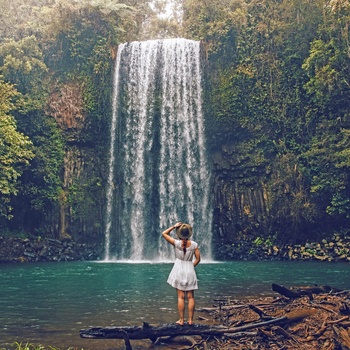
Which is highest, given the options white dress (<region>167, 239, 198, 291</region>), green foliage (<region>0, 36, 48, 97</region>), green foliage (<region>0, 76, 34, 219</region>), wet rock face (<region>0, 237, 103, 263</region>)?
green foliage (<region>0, 36, 48, 97</region>)

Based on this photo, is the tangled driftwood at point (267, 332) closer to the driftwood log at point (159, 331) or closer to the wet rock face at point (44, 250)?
the driftwood log at point (159, 331)

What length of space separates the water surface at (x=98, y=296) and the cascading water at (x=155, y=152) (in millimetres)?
7238

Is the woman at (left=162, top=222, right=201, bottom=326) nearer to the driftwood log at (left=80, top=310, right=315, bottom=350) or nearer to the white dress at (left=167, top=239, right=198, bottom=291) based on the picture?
the white dress at (left=167, top=239, right=198, bottom=291)

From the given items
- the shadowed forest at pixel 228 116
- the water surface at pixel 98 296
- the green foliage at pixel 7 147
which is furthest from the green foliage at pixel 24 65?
the water surface at pixel 98 296

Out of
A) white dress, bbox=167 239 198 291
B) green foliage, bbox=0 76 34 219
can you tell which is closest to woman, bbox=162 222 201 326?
white dress, bbox=167 239 198 291

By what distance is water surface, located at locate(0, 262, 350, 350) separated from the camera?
752 centimetres

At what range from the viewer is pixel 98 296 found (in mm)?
11336

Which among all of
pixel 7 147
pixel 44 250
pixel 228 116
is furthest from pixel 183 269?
pixel 228 116

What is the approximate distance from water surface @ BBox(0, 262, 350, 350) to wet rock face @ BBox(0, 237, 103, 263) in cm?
549

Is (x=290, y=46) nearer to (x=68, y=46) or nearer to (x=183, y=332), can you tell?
(x=68, y=46)

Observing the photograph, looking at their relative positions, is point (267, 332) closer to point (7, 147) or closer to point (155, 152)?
point (7, 147)

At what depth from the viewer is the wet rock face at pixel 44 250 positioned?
23.6 metres

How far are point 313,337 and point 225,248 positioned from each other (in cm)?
1868

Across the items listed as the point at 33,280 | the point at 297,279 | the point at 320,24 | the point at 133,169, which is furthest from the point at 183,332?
the point at 320,24
